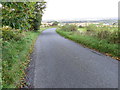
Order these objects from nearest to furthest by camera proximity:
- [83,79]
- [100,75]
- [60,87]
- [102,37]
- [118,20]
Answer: [60,87]
[83,79]
[100,75]
[118,20]
[102,37]

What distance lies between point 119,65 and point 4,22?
5.12 meters

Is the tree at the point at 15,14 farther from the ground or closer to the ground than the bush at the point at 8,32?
farther from the ground

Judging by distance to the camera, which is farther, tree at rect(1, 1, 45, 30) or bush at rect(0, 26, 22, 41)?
bush at rect(0, 26, 22, 41)

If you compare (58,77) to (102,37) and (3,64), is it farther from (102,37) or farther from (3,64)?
(102,37)

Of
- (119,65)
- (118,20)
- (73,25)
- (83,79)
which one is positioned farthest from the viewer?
(73,25)

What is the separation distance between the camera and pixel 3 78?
3152 mm

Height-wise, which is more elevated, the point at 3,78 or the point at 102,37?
the point at 102,37

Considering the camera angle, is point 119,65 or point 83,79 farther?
point 119,65

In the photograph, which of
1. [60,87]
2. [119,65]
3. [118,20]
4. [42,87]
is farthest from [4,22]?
[118,20]

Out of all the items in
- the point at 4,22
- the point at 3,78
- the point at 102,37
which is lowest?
the point at 3,78

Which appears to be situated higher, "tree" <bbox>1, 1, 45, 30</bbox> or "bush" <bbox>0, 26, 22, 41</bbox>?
"tree" <bbox>1, 1, 45, 30</bbox>

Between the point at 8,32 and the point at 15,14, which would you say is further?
the point at 8,32

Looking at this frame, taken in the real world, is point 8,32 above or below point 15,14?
below

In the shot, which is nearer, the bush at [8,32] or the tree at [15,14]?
the tree at [15,14]
